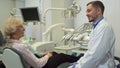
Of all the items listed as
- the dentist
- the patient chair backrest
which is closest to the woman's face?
the patient chair backrest

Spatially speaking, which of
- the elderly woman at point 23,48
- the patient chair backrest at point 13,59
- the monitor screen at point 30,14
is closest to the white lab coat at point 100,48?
the elderly woman at point 23,48

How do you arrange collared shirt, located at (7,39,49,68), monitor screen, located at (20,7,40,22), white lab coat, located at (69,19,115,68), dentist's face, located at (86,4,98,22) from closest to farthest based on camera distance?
white lab coat, located at (69,19,115,68) < dentist's face, located at (86,4,98,22) < collared shirt, located at (7,39,49,68) < monitor screen, located at (20,7,40,22)

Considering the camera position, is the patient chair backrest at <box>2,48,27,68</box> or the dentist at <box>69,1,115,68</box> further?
the patient chair backrest at <box>2,48,27,68</box>

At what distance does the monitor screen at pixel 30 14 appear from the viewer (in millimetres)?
3156

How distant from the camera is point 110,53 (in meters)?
1.85

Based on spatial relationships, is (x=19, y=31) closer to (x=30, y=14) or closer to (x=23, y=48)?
(x=23, y=48)

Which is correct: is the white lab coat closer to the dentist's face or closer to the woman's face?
the dentist's face

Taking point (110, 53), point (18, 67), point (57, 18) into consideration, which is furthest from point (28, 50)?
point (57, 18)

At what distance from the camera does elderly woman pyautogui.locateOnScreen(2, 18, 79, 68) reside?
208cm

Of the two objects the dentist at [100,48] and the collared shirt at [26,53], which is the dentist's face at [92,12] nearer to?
the dentist at [100,48]

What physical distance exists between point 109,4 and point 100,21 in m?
1.45

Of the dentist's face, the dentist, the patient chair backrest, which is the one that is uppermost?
the dentist's face

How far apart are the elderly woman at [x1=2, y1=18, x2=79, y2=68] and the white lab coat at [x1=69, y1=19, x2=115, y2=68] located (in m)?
0.44

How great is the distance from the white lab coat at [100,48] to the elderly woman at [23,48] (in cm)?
44
